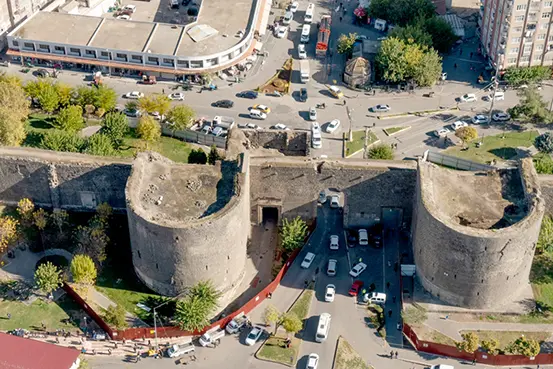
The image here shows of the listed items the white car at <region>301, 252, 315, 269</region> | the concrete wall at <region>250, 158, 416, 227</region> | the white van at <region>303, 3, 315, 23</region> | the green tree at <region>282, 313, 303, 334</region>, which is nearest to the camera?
the green tree at <region>282, 313, 303, 334</region>

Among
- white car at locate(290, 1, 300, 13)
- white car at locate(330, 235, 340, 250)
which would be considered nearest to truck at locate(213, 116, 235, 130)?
white car at locate(330, 235, 340, 250)

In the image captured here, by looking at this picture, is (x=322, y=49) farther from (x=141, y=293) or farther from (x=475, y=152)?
(x=141, y=293)

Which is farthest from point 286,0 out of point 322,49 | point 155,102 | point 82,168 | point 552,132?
point 82,168

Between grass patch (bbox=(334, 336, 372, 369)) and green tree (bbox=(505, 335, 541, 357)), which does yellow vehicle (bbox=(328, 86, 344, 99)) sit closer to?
grass patch (bbox=(334, 336, 372, 369))

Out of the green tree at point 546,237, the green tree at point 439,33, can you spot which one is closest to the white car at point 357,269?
the green tree at point 546,237

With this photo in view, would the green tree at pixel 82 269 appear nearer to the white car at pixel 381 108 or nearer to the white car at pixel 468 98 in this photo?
the white car at pixel 381 108

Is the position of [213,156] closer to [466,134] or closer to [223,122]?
[223,122]
